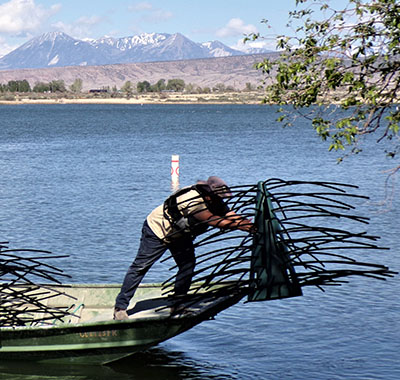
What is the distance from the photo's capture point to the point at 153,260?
9469 mm

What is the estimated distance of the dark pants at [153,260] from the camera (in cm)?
934

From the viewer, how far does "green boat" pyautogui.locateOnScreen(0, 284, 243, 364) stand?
9.45 metres

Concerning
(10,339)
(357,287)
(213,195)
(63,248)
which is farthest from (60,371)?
(63,248)

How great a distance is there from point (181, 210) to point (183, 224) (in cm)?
18

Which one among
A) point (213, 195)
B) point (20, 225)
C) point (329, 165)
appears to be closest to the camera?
point (213, 195)

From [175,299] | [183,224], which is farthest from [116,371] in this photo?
[183,224]

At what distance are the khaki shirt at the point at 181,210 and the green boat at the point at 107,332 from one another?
84 cm

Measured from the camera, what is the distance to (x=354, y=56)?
31.4 ft

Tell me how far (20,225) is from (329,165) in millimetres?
24242

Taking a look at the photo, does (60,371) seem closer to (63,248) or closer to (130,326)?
(130,326)

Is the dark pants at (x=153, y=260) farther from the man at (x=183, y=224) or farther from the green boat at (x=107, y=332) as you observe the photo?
the green boat at (x=107, y=332)

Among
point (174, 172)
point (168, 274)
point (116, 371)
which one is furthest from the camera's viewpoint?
point (174, 172)

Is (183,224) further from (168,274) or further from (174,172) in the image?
(174,172)

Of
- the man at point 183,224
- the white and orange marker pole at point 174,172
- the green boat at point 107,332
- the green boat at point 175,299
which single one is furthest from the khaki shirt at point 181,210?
the white and orange marker pole at point 174,172
